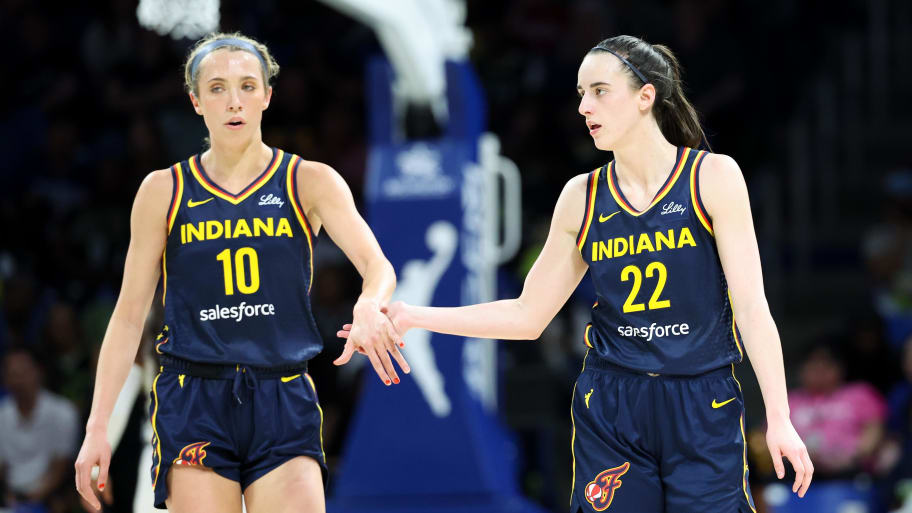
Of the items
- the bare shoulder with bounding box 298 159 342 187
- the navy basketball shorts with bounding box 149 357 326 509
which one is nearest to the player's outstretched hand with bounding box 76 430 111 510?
the navy basketball shorts with bounding box 149 357 326 509

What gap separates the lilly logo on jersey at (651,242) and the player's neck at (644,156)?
0.21 m

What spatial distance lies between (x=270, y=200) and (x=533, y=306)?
95 cm

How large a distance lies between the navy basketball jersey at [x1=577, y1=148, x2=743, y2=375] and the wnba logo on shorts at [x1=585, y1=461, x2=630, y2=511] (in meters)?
0.32

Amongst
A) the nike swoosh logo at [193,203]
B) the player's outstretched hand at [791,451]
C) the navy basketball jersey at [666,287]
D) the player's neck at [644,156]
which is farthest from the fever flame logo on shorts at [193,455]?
the player's outstretched hand at [791,451]

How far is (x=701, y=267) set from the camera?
13.1 feet

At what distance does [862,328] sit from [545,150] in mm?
3523

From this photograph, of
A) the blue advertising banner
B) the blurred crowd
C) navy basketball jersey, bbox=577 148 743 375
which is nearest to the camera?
navy basketball jersey, bbox=577 148 743 375

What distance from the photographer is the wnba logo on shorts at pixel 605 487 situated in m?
3.92

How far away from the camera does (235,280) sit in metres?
4.21

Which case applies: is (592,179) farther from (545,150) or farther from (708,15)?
(708,15)

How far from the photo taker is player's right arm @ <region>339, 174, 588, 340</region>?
428 cm

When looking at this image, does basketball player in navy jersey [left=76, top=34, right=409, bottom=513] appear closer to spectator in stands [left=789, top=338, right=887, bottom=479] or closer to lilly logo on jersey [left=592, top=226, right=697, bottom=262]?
lilly logo on jersey [left=592, top=226, right=697, bottom=262]

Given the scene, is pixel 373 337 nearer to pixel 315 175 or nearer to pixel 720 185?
pixel 315 175

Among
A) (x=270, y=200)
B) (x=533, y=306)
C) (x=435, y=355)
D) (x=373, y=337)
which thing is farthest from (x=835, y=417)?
(x=270, y=200)
